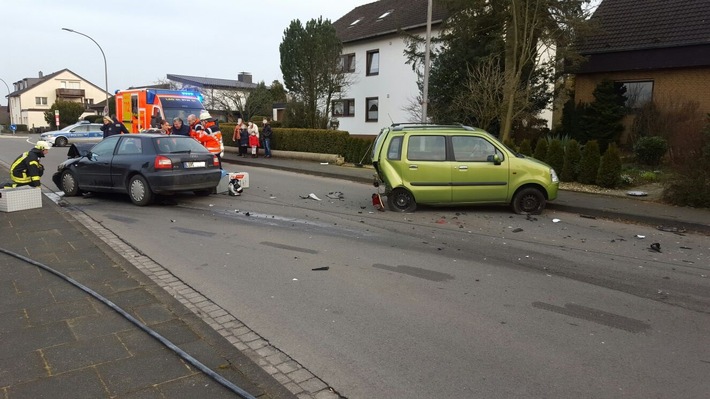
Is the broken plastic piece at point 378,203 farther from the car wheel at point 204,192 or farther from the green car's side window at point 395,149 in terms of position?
the car wheel at point 204,192

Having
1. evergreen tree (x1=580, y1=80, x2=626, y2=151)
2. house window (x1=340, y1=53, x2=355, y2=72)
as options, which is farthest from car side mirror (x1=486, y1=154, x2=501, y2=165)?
house window (x1=340, y1=53, x2=355, y2=72)

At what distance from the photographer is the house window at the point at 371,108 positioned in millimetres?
32250

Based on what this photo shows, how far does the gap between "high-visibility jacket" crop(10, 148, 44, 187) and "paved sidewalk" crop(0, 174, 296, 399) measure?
4.68 meters

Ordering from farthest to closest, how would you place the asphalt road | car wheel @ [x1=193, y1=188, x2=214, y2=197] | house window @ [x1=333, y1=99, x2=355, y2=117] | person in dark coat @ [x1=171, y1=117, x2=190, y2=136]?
house window @ [x1=333, y1=99, x2=355, y2=117] < person in dark coat @ [x1=171, y1=117, x2=190, y2=136] < car wheel @ [x1=193, y1=188, x2=214, y2=197] < the asphalt road

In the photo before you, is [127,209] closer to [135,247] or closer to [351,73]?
[135,247]

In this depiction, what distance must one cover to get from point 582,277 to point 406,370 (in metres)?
3.29

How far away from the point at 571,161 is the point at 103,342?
12.5 meters

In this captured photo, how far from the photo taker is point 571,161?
13.9m

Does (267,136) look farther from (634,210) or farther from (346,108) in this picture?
(634,210)

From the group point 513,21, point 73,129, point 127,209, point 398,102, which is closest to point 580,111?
point 513,21

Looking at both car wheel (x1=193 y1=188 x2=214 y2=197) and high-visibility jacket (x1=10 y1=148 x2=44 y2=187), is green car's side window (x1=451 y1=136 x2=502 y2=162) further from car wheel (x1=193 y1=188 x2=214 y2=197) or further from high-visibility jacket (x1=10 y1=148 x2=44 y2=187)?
high-visibility jacket (x1=10 y1=148 x2=44 y2=187)

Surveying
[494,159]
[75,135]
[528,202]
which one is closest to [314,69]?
[494,159]

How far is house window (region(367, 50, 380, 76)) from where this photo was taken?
3216 cm

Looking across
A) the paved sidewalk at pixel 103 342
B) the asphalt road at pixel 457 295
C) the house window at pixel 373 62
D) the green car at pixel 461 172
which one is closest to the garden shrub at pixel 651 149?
the asphalt road at pixel 457 295
